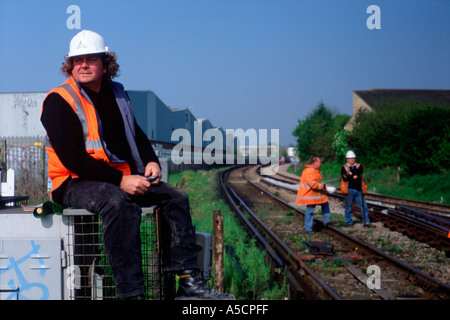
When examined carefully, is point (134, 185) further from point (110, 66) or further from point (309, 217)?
point (309, 217)

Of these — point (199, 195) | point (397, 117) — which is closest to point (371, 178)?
point (397, 117)

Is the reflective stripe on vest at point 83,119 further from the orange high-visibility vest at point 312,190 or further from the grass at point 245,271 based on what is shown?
the orange high-visibility vest at point 312,190

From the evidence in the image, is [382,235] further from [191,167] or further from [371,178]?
[191,167]

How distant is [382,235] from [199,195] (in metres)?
9.86

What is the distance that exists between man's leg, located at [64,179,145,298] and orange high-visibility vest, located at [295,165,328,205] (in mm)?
7252

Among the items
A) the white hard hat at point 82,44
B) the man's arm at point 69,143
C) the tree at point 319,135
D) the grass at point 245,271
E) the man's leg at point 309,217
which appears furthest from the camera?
the tree at point 319,135

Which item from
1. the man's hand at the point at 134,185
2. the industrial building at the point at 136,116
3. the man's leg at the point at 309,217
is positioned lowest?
the man's leg at the point at 309,217

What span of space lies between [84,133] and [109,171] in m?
0.30

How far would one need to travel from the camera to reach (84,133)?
2.57m

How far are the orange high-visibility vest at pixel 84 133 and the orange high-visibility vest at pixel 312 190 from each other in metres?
7.20

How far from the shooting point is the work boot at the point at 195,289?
254 cm

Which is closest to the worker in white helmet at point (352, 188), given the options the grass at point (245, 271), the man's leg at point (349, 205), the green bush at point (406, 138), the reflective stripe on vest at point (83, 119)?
the man's leg at point (349, 205)
